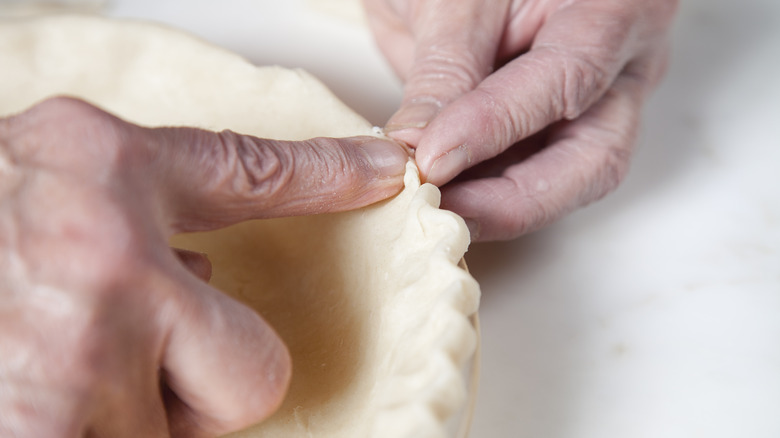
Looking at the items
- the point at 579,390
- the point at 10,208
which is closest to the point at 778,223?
the point at 579,390

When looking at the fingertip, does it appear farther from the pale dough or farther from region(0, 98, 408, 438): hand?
region(0, 98, 408, 438): hand

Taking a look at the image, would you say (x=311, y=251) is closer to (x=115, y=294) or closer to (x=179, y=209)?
(x=179, y=209)

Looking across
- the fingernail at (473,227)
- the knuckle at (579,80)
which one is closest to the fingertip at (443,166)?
the fingernail at (473,227)

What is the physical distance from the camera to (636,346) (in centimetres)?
95

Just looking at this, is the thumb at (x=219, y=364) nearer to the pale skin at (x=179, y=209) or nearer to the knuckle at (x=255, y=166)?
the pale skin at (x=179, y=209)

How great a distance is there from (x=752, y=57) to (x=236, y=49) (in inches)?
41.9

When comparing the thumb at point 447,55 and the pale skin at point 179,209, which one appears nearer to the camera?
the pale skin at point 179,209

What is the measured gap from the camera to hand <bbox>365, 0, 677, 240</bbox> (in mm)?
874

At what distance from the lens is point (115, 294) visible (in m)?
0.54

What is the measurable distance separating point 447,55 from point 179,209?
18.9 inches

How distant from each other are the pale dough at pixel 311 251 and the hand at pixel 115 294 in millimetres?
131

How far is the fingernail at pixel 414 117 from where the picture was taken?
0.87 m

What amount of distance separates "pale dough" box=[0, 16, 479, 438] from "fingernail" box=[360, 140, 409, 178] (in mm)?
18

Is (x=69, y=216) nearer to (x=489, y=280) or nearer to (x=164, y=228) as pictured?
(x=164, y=228)
